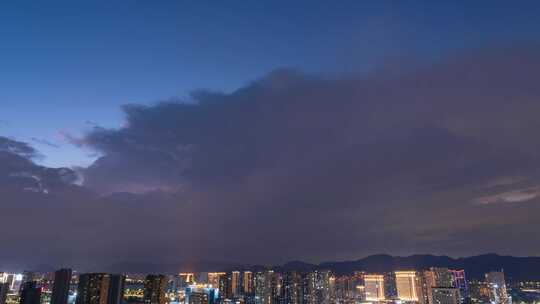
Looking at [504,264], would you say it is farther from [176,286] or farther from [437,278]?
[176,286]

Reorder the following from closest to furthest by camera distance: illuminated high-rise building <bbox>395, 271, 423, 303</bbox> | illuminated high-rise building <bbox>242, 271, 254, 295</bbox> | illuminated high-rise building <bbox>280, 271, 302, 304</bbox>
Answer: illuminated high-rise building <bbox>280, 271, 302, 304</bbox> → illuminated high-rise building <bbox>242, 271, 254, 295</bbox> → illuminated high-rise building <bbox>395, 271, 423, 303</bbox>

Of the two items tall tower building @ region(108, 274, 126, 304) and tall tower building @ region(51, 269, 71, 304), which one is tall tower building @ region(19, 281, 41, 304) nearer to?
tall tower building @ region(51, 269, 71, 304)

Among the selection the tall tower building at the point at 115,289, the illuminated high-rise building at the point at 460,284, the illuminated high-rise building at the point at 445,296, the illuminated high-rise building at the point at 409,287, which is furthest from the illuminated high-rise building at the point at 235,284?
the illuminated high-rise building at the point at 460,284

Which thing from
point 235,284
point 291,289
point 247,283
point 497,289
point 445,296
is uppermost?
point 247,283

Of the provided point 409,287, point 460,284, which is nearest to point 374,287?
point 409,287

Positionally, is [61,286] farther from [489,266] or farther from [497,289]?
[489,266]

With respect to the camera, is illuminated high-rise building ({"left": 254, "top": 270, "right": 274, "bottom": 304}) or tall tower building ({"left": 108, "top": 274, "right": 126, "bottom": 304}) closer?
tall tower building ({"left": 108, "top": 274, "right": 126, "bottom": 304})

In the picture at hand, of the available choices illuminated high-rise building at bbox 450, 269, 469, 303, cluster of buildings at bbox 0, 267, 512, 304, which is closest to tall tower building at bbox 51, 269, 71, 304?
cluster of buildings at bbox 0, 267, 512, 304

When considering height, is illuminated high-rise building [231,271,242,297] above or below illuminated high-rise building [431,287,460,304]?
above
